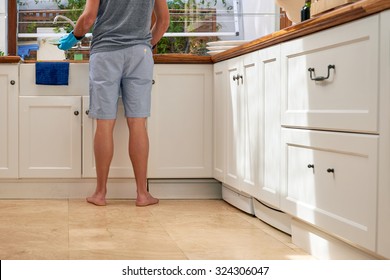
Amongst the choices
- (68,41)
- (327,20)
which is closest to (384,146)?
(327,20)

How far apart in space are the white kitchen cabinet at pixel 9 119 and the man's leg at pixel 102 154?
54cm

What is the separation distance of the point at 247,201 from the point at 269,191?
532 millimetres

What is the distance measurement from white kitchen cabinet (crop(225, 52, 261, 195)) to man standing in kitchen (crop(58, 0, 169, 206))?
0.47 meters

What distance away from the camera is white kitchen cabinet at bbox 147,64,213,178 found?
4.31 m

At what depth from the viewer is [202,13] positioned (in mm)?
4984

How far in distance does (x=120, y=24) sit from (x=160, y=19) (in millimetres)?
334

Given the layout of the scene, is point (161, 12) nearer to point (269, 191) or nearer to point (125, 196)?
point (125, 196)

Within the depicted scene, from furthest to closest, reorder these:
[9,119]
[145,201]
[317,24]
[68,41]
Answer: [9,119], [68,41], [145,201], [317,24]

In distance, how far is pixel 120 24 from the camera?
3887 millimetres

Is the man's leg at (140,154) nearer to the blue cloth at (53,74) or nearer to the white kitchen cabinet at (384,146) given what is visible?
the blue cloth at (53,74)

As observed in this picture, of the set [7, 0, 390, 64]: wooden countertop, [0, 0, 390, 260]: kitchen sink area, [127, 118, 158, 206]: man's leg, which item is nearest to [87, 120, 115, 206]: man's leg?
[127, 118, 158, 206]: man's leg

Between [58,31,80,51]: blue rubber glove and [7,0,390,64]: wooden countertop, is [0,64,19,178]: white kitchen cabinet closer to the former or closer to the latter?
[58,31,80,51]: blue rubber glove

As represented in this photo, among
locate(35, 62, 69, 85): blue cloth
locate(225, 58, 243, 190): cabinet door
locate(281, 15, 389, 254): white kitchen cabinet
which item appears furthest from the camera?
locate(35, 62, 69, 85): blue cloth

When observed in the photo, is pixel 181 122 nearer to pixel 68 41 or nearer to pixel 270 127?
pixel 68 41
